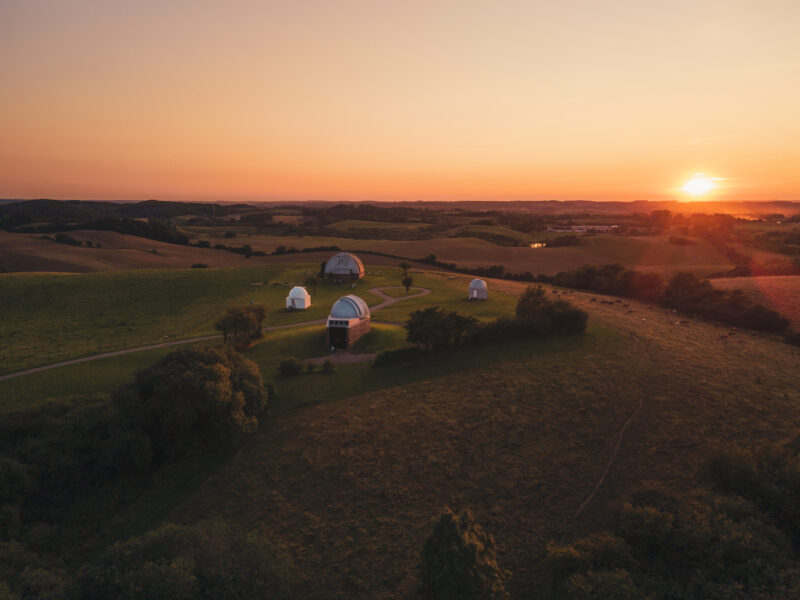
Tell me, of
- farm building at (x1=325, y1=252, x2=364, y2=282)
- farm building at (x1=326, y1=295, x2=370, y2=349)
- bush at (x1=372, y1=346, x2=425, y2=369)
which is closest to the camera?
bush at (x1=372, y1=346, x2=425, y2=369)

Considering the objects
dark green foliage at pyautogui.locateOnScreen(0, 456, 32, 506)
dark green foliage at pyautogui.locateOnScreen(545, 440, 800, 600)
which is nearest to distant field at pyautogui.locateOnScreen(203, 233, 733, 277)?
dark green foliage at pyautogui.locateOnScreen(545, 440, 800, 600)

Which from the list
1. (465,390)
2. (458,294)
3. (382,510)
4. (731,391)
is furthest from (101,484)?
(458,294)

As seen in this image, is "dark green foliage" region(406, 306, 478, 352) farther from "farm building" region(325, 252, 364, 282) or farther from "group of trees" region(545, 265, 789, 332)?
"group of trees" region(545, 265, 789, 332)

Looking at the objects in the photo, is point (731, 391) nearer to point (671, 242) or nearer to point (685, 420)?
point (685, 420)

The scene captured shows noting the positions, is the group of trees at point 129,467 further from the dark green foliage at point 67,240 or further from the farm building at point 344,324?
the dark green foliage at point 67,240

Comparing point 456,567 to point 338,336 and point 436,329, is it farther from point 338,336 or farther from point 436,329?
point 338,336

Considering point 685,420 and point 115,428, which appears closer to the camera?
point 115,428

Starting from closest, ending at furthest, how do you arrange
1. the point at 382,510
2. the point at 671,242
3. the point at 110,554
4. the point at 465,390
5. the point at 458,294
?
the point at 110,554, the point at 382,510, the point at 465,390, the point at 458,294, the point at 671,242
